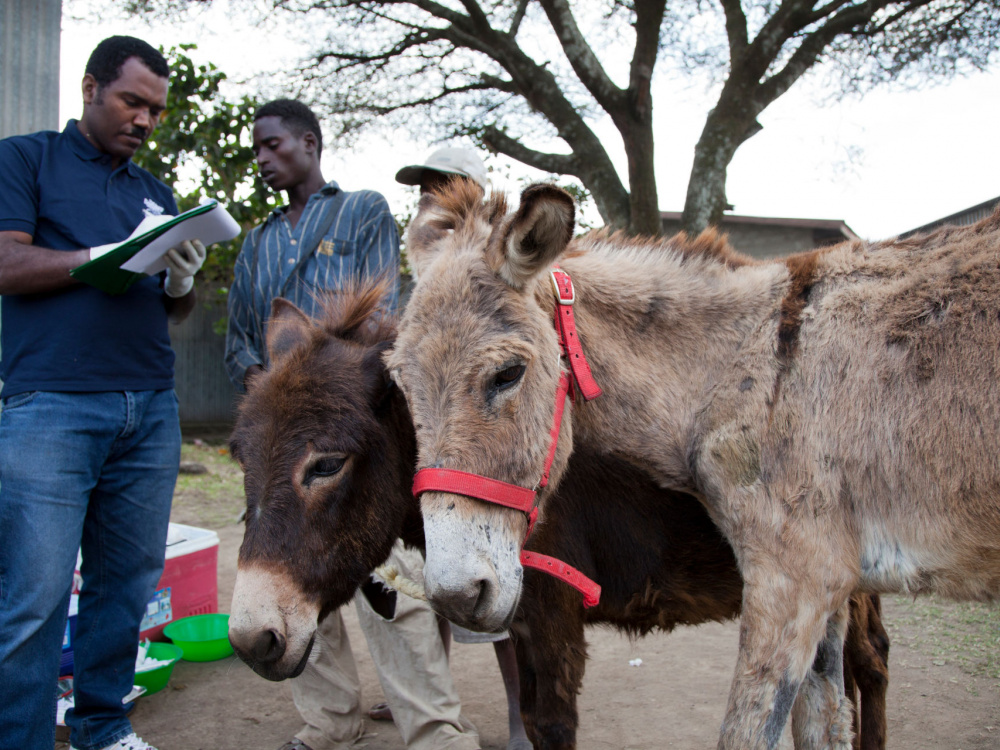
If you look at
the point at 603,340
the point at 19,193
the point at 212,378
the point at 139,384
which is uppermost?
the point at 19,193

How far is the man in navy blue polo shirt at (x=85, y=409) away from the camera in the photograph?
242cm

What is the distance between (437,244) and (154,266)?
3.99 ft

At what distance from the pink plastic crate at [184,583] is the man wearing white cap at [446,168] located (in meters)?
2.72

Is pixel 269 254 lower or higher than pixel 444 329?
higher

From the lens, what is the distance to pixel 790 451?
68.7 inches

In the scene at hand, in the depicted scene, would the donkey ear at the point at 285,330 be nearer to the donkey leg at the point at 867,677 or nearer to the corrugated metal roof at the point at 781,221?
the donkey leg at the point at 867,677

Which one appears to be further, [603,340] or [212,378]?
[212,378]

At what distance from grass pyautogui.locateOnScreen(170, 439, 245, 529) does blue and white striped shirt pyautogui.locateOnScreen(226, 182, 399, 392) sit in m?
3.50

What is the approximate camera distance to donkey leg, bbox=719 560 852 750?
1.63 meters

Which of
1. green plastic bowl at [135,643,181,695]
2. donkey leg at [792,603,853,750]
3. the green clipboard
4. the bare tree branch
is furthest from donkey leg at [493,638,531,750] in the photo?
the bare tree branch

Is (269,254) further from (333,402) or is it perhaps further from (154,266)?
(333,402)

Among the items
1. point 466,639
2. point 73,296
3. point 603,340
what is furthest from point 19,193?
point 466,639

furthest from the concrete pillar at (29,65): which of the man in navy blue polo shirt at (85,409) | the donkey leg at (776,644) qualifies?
the donkey leg at (776,644)

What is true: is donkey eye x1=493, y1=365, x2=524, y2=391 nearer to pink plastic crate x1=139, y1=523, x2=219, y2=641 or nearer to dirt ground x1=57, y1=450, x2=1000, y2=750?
dirt ground x1=57, y1=450, x2=1000, y2=750
